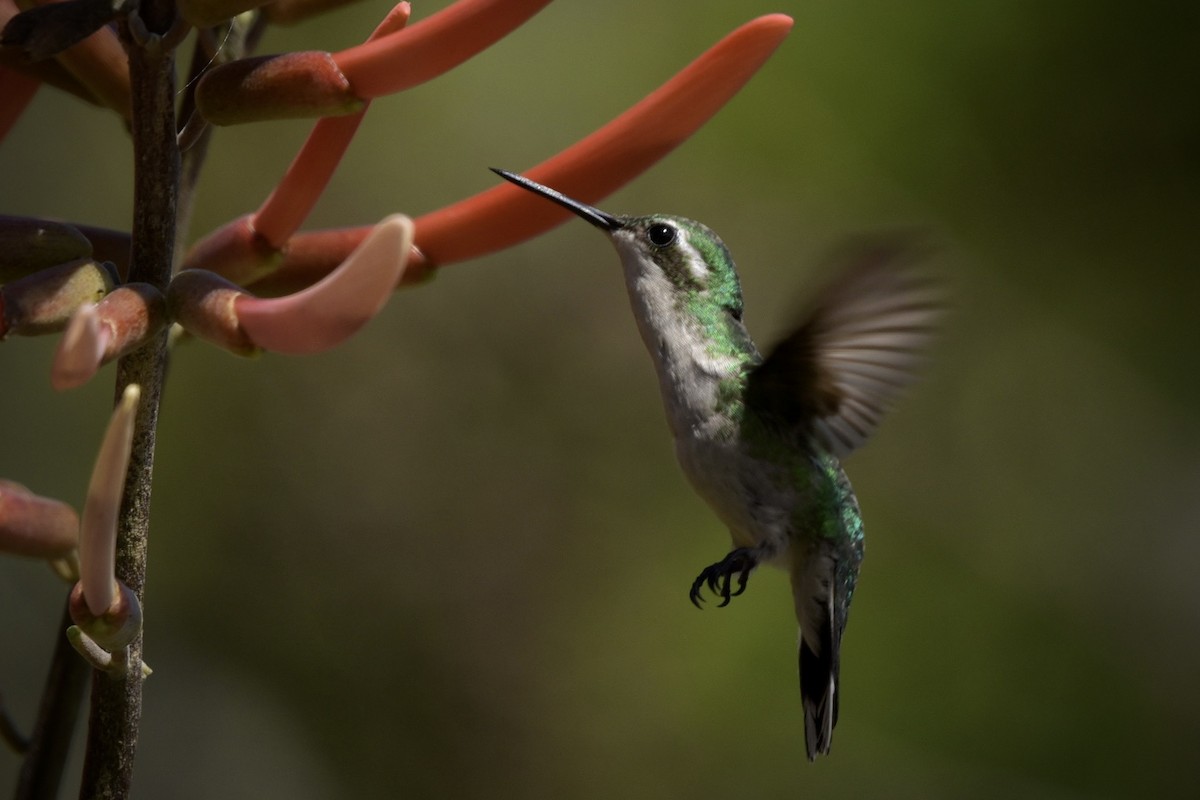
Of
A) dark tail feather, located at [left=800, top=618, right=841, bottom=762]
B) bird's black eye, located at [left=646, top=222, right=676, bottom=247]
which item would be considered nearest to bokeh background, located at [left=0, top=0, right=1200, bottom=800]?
dark tail feather, located at [left=800, top=618, right=841, bottom=762]

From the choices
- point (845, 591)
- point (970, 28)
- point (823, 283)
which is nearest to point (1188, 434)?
point (970, 28)

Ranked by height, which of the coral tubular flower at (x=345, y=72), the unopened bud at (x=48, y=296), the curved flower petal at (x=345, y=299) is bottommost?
the unopened bud at (x=48, y=296)

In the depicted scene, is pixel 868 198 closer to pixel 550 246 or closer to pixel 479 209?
pixel 550 246

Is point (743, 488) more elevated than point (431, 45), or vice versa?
point (431, 45)

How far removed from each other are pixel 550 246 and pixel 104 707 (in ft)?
6.74

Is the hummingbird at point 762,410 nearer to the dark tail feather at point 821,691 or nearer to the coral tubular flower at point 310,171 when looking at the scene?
the dark tail feather at point 821,691

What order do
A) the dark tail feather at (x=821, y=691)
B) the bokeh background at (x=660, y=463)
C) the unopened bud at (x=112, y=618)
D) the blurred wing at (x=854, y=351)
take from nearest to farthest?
the unopened bud at (x=112, y=618) → the blurred wing at (x=854, y=351) → the dark tail feather at (x=821, y=691) → the bokeh background at (x=660, y=463)

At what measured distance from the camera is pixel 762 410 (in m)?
1.39

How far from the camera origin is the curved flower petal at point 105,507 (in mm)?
663

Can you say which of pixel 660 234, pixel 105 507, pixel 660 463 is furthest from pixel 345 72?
pixel 660 463

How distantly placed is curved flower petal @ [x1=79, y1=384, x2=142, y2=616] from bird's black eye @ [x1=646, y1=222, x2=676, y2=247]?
75 centimetres

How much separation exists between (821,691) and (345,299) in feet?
2.91

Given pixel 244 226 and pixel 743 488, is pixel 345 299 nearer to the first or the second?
pixel 244 226

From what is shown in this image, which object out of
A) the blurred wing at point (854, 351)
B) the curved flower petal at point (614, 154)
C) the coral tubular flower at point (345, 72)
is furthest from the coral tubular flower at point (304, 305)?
the blurred wing at point (854, 351)
